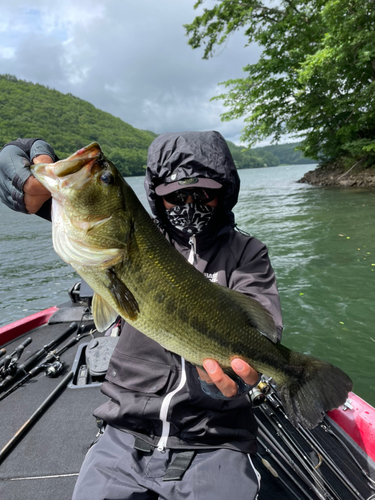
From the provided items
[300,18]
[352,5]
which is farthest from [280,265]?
[300,18]

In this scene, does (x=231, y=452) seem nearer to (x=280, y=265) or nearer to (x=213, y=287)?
(x=213, y=287)

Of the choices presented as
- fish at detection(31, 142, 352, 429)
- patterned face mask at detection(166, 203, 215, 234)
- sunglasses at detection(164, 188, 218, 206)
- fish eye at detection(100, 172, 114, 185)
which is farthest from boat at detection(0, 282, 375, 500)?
fish eye at detection(100, 172, 114, 185)

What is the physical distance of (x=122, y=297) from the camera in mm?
1956

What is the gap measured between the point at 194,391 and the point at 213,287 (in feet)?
2.76

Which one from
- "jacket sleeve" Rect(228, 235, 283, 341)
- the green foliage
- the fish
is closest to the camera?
the fish

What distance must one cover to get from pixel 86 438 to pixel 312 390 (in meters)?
2.42

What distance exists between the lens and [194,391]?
2.30m

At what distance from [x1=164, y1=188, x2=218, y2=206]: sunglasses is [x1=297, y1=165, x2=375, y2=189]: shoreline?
918 inches

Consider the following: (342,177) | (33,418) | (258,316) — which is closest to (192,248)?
(258,316)

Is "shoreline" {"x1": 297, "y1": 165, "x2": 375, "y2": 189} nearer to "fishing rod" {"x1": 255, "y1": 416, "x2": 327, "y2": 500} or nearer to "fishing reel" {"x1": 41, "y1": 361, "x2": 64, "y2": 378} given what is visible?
"fishing rod" {"x1": 255, "y1": 416, "x2": 327, "y2": 500}

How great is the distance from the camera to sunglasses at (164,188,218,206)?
285 cm

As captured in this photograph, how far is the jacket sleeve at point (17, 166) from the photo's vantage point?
220cm

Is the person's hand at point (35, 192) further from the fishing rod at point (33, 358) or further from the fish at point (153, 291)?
the fishing rod at point (33, 358)

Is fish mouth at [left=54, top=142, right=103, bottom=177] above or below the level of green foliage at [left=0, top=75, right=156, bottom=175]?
below
